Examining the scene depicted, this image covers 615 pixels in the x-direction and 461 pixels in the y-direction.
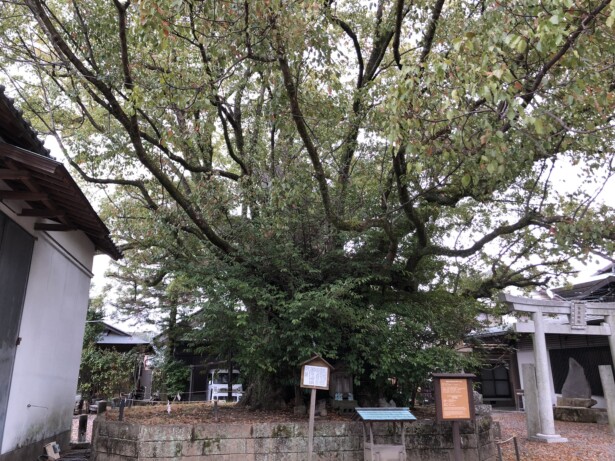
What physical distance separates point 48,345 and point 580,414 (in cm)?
1659

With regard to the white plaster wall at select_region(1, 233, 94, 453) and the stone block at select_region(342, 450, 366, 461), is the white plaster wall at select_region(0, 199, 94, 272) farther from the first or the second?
the stone block at select_region(342, 450, 366, 461)

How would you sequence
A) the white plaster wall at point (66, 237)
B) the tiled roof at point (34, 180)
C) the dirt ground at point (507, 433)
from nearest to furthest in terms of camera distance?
the tiled roof at point (34, 180) → the white plaster wall at point (66, 237) → the dirt ground at point (507, 433)

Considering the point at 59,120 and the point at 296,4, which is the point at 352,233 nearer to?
the point at 296,4

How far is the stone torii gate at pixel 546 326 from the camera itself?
11531mm

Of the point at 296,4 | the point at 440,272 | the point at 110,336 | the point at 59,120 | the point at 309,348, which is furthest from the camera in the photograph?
the point at 110,336

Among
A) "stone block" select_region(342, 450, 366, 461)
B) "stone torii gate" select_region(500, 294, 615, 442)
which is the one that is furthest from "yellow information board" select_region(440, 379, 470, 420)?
"stone torii gate" select_region(500, 294, 615, 442)

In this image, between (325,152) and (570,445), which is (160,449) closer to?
(325,152)

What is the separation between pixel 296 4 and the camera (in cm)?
694

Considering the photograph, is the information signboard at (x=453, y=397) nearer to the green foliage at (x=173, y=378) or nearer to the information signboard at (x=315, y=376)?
the information signboard at (x=315, y=376)

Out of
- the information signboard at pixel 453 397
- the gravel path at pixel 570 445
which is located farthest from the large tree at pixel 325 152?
the gravel path at pixel 570 445

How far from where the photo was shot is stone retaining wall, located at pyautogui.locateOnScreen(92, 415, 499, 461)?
7.17 metres

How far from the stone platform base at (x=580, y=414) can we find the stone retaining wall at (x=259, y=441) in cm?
965

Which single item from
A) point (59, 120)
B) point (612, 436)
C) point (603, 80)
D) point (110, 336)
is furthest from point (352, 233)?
point (110, 336)

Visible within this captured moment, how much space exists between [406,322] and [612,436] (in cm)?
836
